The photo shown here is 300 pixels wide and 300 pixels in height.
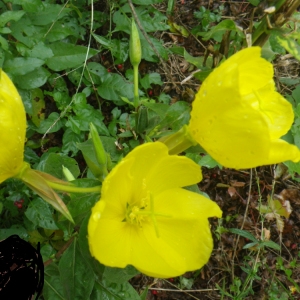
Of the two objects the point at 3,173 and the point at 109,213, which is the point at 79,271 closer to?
the point at 109,213

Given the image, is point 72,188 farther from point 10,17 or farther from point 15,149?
point 10,17

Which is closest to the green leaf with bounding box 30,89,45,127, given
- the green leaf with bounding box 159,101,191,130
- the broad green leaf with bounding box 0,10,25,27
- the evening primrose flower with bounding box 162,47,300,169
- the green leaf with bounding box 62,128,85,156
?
the green leaf with bounding box 62,128,85,156

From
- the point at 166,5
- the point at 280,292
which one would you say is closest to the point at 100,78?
the point at 166,5

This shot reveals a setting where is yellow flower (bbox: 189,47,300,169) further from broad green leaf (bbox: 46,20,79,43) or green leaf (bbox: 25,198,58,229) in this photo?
broad green leaf (bbox: 46,20,79,43)

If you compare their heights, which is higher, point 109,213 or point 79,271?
point 109,213

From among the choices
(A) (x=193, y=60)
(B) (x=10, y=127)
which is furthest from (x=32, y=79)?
(B) (x=10, y=127)

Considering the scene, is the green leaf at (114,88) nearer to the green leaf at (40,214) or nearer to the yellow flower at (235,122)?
the green leaf at (40,214)
